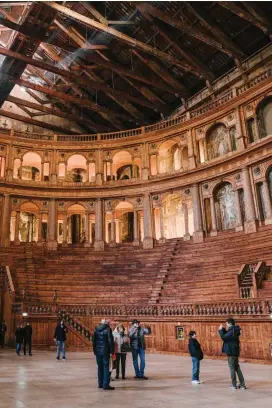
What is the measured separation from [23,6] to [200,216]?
18.4 m

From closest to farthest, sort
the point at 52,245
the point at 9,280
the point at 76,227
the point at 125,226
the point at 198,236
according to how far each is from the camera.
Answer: the point at 9,280 → the point at 198,236 → the point at 52,245 → the point at 125,226 → the point at 76,227

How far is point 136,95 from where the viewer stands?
1347 inches

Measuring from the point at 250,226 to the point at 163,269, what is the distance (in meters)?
6.31

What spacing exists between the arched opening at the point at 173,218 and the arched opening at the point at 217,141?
4.90m

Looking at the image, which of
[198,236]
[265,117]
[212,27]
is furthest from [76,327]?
[212,27]

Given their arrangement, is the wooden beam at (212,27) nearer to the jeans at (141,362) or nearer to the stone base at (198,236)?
the stone base at (198,236)

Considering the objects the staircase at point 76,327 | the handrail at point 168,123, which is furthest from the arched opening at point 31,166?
the staircase at point 76,327

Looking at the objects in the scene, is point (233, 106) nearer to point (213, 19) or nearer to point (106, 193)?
point (213, 19)

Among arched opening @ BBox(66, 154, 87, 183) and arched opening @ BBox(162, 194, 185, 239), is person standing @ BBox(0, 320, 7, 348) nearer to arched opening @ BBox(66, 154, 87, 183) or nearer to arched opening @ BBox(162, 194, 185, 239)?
arched opening @ BBox(162, 194, 185, 239)

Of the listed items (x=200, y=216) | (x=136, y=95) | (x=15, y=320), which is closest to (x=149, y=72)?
(x=136, y=95)

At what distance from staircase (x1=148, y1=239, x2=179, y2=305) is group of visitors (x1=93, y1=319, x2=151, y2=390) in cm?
1071

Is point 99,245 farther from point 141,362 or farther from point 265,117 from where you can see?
point 141,362

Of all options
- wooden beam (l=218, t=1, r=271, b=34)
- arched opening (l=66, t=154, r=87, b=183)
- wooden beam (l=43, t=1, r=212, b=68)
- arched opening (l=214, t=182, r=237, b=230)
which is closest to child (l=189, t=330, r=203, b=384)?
arched opening (l=214, t=182, r=237, b=230)

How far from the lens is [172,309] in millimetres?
17422
